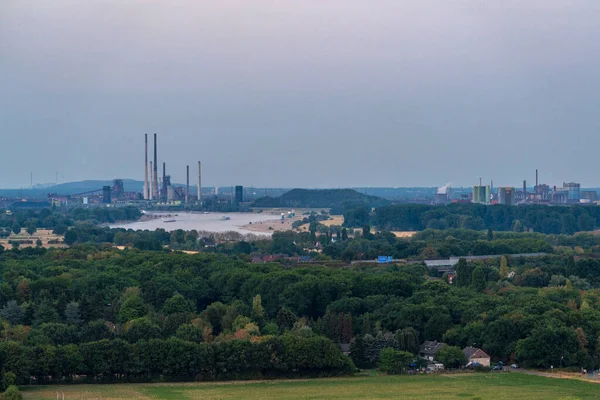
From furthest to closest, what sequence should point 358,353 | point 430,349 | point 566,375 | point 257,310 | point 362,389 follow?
point 257,310 < point 430,349 < point 358,353 < point 566,375 < point 362,389

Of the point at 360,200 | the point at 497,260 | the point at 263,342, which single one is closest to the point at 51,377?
the point at 263,342

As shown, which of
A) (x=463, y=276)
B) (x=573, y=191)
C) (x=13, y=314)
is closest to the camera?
(x=13, y=314)

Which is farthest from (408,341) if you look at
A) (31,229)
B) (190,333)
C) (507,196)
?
(507,196)

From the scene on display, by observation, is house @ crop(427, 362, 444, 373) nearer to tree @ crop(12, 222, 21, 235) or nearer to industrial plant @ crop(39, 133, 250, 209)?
tree @ crop(12, 222, 21, 235)

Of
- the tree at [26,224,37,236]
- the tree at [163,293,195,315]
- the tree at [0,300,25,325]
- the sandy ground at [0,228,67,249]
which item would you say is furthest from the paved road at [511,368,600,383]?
the tree at [26,224,37,236]

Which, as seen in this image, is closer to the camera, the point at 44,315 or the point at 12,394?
the point at 12,394

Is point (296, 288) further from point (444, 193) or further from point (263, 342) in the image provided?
point (444, 193)

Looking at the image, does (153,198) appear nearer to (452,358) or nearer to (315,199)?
(315,199)
